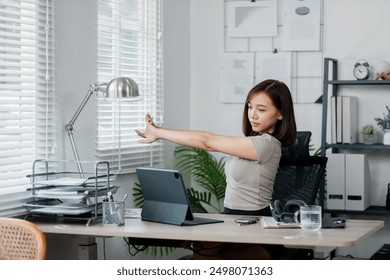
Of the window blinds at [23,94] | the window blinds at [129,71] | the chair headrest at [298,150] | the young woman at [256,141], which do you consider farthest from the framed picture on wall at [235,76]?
the young woman at [256,141]

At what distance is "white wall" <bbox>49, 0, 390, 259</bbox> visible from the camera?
14.1 feet

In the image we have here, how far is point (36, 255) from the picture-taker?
2.77m

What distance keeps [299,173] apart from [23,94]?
1577 millimetres

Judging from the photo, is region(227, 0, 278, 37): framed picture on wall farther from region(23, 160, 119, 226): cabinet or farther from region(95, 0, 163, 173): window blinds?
region(23, 160, 119, 226): cabinet

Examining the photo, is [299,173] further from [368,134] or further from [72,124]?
[72,124]

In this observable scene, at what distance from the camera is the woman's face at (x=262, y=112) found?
138 inches

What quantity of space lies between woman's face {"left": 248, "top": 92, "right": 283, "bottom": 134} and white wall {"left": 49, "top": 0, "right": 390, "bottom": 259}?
115cm

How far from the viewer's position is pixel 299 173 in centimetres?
435

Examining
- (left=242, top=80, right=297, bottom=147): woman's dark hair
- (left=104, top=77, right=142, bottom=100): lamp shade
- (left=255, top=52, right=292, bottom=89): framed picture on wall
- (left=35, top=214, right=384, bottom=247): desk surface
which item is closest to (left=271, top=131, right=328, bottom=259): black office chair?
(left=242, top=80, right=297, bottom=147): woman's dark hair

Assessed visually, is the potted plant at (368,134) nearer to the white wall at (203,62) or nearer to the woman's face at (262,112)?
the white wall at (203,62)

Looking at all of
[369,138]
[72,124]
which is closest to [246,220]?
[72,124]
